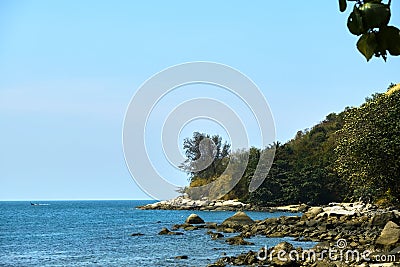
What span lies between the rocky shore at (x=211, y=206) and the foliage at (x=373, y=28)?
59.9 m

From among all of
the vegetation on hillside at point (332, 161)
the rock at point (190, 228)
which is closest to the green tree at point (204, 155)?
the vegetation on hillside at point (332, 161)

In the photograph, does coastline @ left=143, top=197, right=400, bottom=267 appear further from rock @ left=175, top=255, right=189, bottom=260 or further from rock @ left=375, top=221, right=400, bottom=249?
rock @ left=175, top=255, right=189, bottom=260

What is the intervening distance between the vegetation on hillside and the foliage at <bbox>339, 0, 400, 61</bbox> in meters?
27.0

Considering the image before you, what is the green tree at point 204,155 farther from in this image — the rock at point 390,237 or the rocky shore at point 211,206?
the rock at point 390,237

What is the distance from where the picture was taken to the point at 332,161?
61781 millimetres

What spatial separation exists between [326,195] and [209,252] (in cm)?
4091

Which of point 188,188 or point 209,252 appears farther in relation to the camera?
point 188,188

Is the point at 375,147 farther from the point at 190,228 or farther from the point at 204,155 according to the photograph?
the point at 204,155

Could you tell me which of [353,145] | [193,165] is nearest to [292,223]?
[353,145]

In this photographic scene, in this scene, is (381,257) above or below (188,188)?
below

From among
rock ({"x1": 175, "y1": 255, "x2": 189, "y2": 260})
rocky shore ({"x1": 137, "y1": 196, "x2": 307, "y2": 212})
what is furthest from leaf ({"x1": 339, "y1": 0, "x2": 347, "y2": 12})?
rocky shore ({"x1": 137, "y1": 196, "x2": 307, "y2": 212})

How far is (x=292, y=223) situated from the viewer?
125 feet

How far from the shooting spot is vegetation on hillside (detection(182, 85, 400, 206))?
28.3 metres

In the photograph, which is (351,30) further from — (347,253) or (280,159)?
(280,159)
